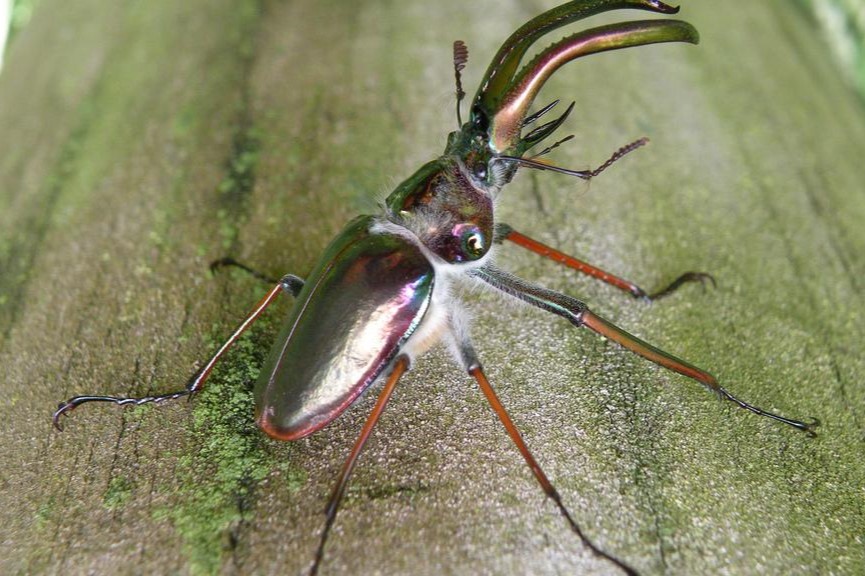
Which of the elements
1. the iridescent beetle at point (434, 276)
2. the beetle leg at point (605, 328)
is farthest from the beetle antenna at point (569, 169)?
the beetle leg at point (605, 328)

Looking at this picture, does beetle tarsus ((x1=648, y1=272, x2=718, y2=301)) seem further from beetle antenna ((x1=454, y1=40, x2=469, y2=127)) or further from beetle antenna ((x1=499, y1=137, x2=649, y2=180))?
beetle antenna ((x1=454, y1=40, x2=469, y2=127))

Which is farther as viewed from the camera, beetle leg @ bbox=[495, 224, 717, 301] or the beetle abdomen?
beetle leg @ bbox=[495, 224, 717, 301]

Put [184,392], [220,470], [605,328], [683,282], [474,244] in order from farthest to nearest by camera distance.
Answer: [474,244], [683,282], [605,328], [184,392], [220,470]

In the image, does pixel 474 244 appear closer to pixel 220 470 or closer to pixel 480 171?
pixel 480 171

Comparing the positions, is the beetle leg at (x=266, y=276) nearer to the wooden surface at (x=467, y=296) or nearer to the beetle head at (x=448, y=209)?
the wooden surface at (x=467, y=296)

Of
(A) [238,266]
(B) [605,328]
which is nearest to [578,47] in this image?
(B) [605,328]

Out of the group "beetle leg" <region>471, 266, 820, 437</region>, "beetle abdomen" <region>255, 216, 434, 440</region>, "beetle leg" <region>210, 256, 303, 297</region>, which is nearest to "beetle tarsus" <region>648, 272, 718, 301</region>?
"beetle leg" <region>471, 266, 820, 437</region>
